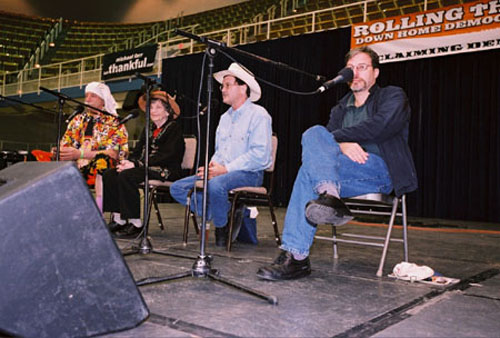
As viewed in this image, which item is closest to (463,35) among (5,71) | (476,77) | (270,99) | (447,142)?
(476,77)

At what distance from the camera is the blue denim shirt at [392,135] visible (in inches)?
Answer: 84.7

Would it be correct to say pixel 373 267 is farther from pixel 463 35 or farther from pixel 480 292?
pixel 463 35

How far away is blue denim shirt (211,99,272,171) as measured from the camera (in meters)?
2.94

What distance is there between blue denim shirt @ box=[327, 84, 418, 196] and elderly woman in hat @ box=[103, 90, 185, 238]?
1.64 metres

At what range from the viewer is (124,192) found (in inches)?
129

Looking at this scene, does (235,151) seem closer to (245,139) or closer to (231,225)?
(245,139)

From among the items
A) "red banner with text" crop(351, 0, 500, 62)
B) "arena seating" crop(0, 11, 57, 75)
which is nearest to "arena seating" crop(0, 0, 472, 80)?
"arena seating" crop(0, 11, 57, 75)

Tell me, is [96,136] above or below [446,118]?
below

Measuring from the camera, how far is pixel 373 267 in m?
2.45

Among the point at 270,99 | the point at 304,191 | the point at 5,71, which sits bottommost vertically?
the point at 304,191

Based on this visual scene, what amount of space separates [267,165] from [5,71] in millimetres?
16028

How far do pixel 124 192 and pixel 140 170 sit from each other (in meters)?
0.20

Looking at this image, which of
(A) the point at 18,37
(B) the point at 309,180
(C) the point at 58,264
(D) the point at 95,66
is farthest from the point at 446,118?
(A) the point at 18,37

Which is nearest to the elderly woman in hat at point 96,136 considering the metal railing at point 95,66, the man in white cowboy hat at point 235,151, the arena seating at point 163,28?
the man in white cowboy hat at point 235,151
